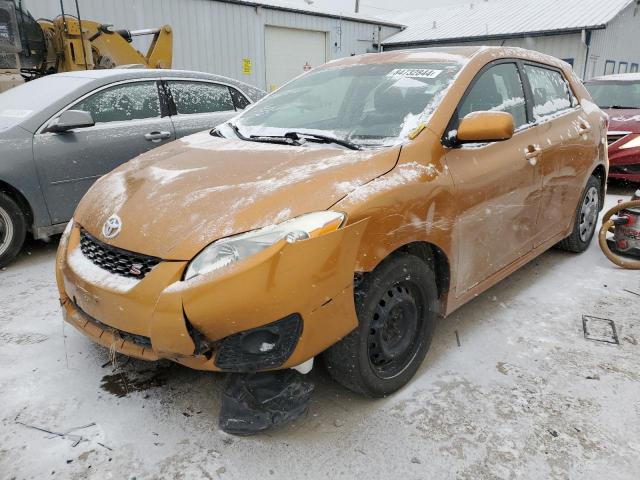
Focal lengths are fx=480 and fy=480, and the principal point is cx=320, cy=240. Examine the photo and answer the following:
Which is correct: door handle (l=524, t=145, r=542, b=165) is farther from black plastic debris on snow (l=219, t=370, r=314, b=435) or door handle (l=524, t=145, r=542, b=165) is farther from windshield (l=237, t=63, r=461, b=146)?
black plastic debris on snow (l=219, t=370, r=314, b=435)

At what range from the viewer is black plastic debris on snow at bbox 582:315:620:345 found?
2.92 meters

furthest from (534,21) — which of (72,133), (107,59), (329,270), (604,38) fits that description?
(329,270)

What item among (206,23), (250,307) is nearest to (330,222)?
(250,307)

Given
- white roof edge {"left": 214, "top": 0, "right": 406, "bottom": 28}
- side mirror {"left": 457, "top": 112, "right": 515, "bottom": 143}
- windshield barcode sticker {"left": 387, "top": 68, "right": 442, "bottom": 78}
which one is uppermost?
white roof edge {"left": 214, "top": 0, "right": 406, "bottom": 28}

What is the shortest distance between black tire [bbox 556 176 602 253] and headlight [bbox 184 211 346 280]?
10.0 feet

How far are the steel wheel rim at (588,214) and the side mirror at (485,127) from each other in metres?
2.18

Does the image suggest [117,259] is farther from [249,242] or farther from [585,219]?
[585,219]

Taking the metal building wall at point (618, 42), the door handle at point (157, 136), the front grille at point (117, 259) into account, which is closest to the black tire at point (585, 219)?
the front grille at point (117, 259)

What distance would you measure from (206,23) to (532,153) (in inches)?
460

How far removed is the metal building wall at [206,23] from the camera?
1082 centimetres

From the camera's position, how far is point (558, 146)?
3.36 m

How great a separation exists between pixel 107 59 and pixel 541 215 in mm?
7096

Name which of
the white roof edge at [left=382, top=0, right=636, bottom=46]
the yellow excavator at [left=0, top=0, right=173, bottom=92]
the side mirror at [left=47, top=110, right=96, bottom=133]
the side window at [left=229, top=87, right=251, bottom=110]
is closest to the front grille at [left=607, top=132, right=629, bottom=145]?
→ the side window at [left=229, top=87, right=251, bottom=110]

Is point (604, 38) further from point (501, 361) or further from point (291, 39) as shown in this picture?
point (501, 361)
